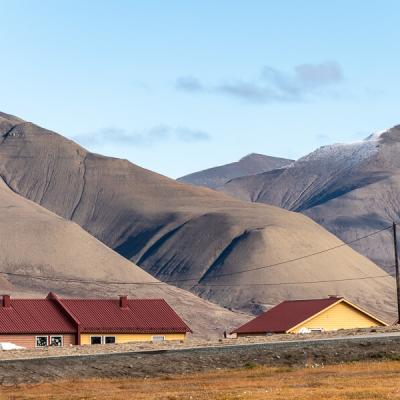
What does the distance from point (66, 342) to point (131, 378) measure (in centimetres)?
3342

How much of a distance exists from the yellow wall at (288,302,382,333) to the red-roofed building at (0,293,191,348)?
836 centimetres

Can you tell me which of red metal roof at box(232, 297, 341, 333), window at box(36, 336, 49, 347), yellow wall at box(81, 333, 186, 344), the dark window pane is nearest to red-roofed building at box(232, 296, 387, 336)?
red metal roof at box(232, 297, 341, 333)

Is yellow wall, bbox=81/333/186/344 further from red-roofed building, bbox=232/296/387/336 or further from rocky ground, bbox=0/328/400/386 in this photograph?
rocky ground, bbox=0/328/400/386

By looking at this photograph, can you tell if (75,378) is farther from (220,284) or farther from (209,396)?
(220,284)

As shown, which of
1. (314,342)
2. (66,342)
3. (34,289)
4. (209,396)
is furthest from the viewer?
(34,289)

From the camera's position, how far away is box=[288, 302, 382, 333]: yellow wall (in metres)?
73.8

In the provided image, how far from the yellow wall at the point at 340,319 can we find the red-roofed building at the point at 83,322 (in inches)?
329

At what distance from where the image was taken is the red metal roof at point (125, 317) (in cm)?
7481

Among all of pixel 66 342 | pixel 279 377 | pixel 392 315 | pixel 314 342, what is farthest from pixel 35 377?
pixel 392 315

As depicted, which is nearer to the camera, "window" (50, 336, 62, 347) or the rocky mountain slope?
"window" (50, 336, 62, 347)

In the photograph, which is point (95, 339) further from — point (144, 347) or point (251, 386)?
point (251, 386)

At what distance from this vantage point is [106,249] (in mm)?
196125

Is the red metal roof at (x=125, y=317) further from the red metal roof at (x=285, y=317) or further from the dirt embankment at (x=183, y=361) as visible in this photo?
the dirt embankment at (x=183, y=361)

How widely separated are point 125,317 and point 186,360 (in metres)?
34.1
